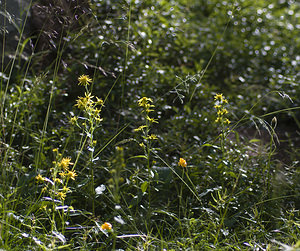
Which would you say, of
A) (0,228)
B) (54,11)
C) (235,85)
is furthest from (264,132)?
(0,228)

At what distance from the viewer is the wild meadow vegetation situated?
6.38 ft

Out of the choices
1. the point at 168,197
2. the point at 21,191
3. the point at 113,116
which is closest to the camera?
the point at 21,191

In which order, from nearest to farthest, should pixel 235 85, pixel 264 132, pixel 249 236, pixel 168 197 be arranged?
pixel 249 236 < pixel 168 197 < pixel 264 132 < pixel 235 85

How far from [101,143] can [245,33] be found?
249 cm

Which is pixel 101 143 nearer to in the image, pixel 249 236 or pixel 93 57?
pixel 93 57

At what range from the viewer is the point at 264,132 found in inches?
131

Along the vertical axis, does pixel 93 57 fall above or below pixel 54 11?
below

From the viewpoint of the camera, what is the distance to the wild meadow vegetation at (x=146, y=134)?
194 cm

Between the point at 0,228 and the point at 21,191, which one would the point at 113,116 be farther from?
the point at 0,228

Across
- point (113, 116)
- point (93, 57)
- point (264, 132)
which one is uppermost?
point (93, 57)

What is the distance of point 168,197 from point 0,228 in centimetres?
101

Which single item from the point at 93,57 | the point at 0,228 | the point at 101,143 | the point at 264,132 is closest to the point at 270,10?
the point at 264,132

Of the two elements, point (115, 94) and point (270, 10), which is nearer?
point (115, 94)

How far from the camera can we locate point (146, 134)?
1.96m
